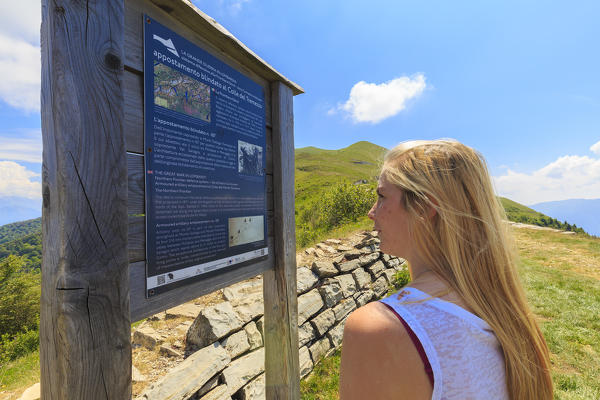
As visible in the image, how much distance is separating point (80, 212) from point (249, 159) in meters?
1.24

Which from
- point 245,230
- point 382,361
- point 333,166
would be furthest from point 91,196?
point 333,166

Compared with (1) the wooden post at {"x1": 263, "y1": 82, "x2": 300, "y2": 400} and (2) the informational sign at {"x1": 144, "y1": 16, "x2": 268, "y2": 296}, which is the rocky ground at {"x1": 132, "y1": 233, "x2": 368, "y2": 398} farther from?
(2) the informational sign at {"x1": 144, "y1": 16, "x2": 268, "y2": 296}

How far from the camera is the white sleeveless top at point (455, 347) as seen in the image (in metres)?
0.96

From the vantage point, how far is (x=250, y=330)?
139 inches

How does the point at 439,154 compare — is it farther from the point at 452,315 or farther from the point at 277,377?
the point at 277,377

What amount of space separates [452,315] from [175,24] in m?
2.01

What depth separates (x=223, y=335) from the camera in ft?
10.2

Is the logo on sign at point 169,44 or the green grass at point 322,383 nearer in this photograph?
the logo on sign at point 169,44

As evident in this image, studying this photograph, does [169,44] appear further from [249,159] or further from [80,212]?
[80,212]

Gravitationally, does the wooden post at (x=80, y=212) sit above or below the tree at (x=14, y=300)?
above

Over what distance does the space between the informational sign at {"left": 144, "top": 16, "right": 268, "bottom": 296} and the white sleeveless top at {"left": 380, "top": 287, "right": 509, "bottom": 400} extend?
1139mm

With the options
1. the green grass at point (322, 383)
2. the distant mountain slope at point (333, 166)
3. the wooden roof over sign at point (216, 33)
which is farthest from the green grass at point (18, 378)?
the distant mountain slope at point (333, 166)

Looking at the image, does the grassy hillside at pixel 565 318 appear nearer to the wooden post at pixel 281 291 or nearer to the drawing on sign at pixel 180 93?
the wooden post at pixel 281 291

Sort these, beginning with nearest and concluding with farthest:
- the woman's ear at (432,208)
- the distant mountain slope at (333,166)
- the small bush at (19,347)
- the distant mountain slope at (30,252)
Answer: the woman's ear at (432,208)
the distant mountain slope at (30,252)
the small bush at (19,347)
the distant mountain slope at (333,166)
